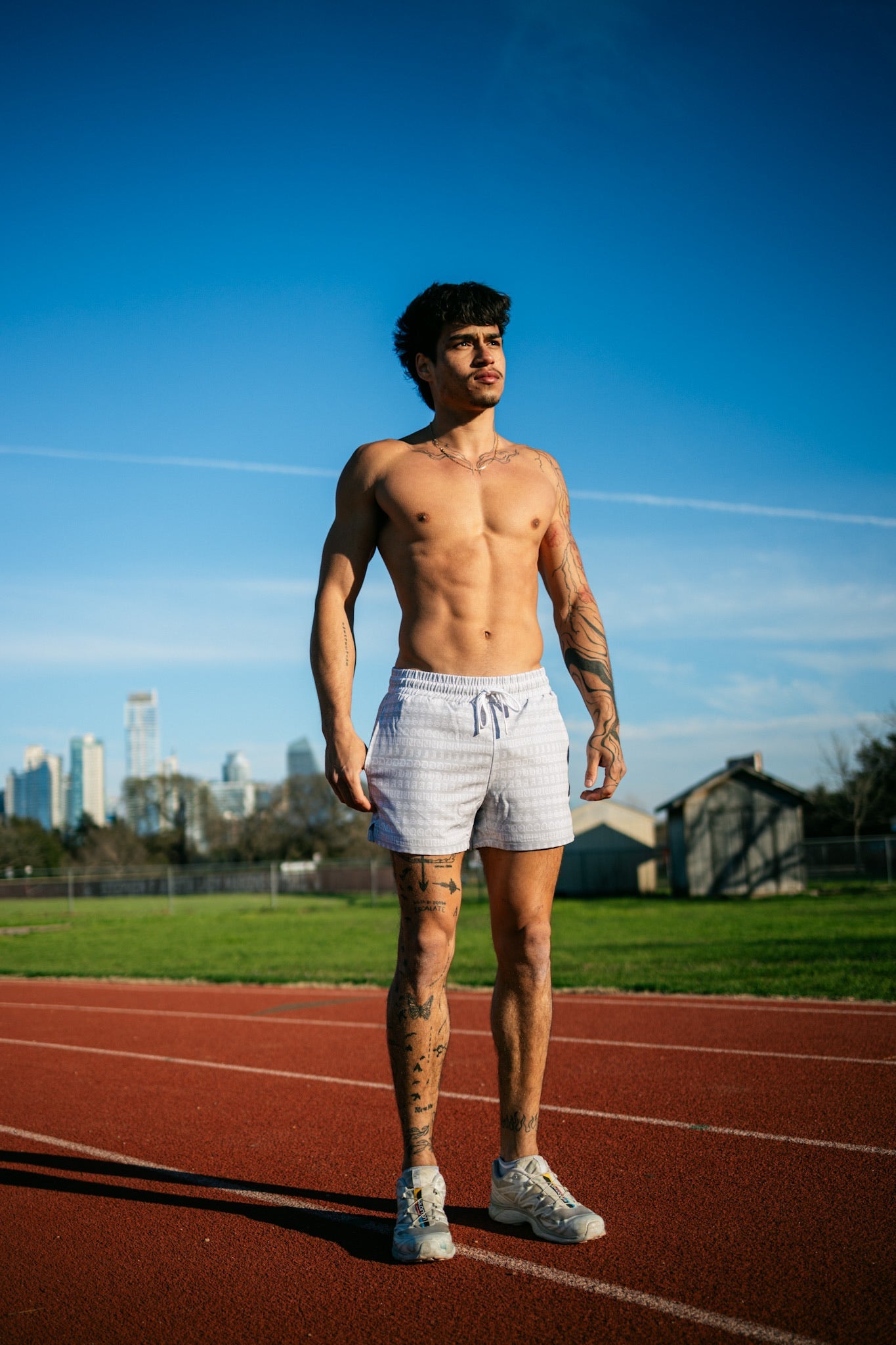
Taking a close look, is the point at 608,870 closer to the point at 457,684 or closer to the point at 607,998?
the point at 607,998

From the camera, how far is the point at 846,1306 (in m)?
2.44

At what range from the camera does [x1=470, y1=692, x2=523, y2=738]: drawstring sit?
10.3ft

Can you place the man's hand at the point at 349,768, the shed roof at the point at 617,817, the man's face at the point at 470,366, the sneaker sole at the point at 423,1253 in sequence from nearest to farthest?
the sneaker sole at the point at 423,1253
the man's hand at the point at 349,768
the man's face at the point at 470,366
the shed roof at the point at 617,817

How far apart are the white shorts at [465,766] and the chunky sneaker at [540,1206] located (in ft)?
3.13

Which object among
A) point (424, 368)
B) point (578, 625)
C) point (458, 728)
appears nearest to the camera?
point (458, 728)

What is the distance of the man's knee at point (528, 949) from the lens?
10.7 ft

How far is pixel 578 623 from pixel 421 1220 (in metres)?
1.92

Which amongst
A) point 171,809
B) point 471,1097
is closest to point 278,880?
point 171,809

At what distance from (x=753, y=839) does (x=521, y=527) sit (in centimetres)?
2922

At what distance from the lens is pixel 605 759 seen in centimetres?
347

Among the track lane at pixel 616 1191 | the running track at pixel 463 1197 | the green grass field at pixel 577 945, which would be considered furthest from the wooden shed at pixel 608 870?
the track lane at pixel 616 1191

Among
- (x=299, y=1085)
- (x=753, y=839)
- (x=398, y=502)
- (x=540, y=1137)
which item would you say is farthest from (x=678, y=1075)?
(x=753, y=839)

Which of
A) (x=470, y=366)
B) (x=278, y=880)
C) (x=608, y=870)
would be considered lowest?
(x=278, y=880)

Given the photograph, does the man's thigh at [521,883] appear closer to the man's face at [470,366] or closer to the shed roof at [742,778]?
the man's face at [470,366]
